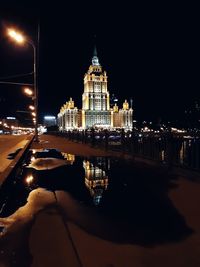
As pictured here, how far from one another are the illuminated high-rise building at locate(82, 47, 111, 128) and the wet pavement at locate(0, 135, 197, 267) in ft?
543

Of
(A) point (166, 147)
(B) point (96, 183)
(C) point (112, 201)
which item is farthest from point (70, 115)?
(C) point (112, 201)

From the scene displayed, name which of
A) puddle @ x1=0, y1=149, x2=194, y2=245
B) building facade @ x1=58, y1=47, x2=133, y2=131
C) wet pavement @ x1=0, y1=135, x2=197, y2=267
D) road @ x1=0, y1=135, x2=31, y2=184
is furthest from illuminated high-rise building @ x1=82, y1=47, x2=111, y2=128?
wet pavement @ x1=0, y1=135, x2=197, y2=267

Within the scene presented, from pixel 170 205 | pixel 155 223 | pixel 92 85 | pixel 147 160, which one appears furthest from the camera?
pixel 92 85

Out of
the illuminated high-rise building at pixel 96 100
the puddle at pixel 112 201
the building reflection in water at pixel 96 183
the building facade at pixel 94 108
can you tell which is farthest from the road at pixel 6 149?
the building facade at pixel 94 108

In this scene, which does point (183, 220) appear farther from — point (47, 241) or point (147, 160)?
point (147, 160)

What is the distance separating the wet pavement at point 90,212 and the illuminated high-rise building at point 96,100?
165600mm

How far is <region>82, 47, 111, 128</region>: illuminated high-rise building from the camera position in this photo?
173m

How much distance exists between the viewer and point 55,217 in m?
4.61

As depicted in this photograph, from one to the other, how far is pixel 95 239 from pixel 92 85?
559 feet

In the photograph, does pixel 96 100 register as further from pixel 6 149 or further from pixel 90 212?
→ pixel 90 212

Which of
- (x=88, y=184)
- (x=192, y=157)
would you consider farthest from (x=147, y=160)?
(x=88, y=184)

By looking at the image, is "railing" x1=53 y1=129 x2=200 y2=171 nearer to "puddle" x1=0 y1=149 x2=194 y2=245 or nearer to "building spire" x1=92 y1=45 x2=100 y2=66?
"puddle" x1=0 y1=149 x2=194 y2=245

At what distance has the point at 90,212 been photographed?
15.9 feet

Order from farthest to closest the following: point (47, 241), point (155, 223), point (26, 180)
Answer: point (26, 180)
point (155, 223)
point (47, 241)
